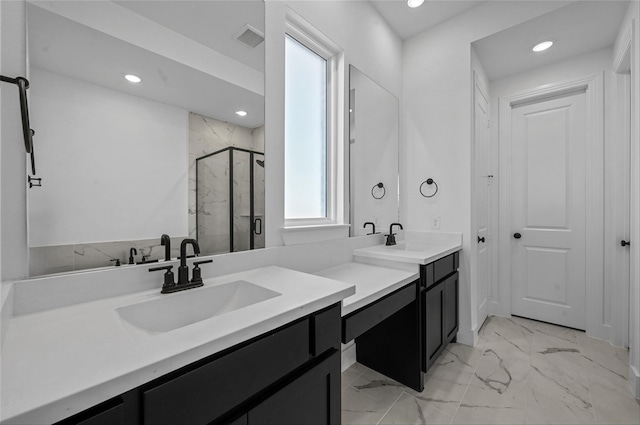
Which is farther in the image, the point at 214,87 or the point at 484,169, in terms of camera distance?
the point at 484,169

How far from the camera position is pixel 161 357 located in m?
0.54

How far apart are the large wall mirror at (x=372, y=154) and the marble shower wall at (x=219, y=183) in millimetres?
863

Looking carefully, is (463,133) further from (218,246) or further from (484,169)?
(218,246)

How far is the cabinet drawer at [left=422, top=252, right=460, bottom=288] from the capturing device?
1.74 metres

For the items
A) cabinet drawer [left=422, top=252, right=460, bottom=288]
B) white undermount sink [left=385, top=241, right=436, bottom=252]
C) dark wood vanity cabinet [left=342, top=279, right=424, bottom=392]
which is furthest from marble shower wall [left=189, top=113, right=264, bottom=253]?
white undermount sink [left=385, top=241, right=436, bottom=252]

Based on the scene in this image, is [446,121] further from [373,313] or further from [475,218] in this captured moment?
[373,313]

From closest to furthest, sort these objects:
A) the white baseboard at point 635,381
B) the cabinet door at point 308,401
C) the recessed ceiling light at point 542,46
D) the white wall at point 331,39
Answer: the cabinet door at point 308,401 < the white wall at point 331,39 < the white baseboard at point 635,381 < the recessed ceiling light at point 542,46

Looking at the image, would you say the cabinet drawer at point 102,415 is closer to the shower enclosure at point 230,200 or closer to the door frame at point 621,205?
the shower enclosure at point 230,200

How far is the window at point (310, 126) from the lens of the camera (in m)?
1.65

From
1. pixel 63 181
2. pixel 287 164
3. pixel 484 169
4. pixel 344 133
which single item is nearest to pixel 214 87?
pixel 287 164

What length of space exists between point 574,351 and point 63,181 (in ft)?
11.2

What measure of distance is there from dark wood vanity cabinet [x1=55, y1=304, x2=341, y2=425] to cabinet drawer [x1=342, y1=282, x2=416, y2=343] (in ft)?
0.40

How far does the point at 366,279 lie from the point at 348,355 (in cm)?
85

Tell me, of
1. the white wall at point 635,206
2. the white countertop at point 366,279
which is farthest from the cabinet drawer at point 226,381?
the white wall at point 635,206
